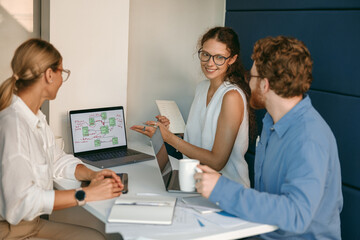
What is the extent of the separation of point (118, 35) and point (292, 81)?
1.25 m

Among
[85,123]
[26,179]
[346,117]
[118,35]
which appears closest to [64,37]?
[118,35]

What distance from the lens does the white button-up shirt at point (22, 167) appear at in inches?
56.1

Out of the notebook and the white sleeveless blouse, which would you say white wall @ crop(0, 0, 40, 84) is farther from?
the notebook

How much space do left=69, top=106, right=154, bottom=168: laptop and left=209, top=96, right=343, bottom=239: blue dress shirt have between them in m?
0.82

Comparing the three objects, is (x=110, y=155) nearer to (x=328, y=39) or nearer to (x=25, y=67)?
(x=25, y=67)

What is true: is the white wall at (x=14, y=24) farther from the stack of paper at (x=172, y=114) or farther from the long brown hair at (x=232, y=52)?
the long brown hair at (x=232, y=52)

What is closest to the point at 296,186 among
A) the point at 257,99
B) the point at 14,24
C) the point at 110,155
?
the point at 257,99

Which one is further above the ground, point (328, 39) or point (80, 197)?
point (328, 39)

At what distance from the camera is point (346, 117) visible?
1929mm

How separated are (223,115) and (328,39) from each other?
614 millimetres

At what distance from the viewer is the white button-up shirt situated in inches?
56.1

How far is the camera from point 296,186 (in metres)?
1.34

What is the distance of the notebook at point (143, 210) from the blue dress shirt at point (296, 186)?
172 mm

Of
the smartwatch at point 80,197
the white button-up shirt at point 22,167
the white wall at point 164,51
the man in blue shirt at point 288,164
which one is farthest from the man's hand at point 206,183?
the white wall at point 164,51
